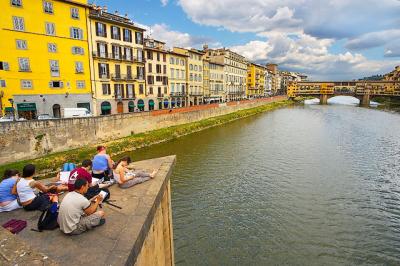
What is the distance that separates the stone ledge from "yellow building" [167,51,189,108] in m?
47.4

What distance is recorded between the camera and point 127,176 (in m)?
7.58

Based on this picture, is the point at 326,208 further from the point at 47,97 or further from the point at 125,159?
the point at 47,97

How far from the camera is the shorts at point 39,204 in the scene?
6.20m

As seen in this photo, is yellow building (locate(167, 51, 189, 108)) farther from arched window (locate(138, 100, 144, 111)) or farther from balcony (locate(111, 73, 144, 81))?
balcony (locate(111, 73, 144, 81))

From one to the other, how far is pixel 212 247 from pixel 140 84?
3704 centimetres

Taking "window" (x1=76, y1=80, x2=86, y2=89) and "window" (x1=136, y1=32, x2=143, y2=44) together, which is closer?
"window" (x1=76, y1=80, x2=86, y2=89)

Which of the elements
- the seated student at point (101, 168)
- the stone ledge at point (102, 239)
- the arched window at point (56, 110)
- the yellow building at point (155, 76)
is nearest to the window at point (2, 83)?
the arched window at point (56, 110)

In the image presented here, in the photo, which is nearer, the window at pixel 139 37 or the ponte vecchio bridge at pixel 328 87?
the window at pixel 139 37

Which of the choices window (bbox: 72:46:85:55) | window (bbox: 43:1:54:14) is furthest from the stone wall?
window (bbox: 43:1:54:14)

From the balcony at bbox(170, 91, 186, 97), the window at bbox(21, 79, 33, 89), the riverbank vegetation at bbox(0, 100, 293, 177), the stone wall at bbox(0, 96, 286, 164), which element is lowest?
the riverbank vegetation at bbox(0, 100, 293, 177)

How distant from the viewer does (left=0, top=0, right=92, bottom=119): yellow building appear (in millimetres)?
28031

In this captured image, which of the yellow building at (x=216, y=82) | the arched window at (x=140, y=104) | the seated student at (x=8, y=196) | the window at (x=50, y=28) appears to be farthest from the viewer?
the yellow building at (x=216, y=82)

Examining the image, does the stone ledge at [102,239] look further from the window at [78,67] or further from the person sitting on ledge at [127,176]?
the window at [78,67]

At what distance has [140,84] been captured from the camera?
145ft
